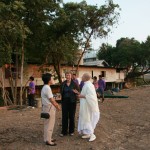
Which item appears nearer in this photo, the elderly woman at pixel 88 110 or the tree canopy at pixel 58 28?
the elderly woman at pixel 88 110

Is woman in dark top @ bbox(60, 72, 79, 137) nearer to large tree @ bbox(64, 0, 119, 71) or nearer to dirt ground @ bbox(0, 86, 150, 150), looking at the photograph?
dirt ground @ bbox(0, 86, 150, 150)

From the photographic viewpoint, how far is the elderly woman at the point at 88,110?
8.23 m

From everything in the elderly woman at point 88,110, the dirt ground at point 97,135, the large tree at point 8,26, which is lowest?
the dirt ground at point 97,135

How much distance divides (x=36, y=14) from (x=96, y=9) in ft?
18.1

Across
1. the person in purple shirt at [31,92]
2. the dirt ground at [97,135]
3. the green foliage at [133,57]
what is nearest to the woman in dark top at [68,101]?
the dirt ground at [97,135]

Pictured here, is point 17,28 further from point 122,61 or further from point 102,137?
point 122,61

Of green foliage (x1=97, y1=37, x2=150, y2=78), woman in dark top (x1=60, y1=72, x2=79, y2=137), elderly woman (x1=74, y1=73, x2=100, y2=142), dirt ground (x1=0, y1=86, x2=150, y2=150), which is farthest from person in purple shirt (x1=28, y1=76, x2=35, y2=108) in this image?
green foliage (x1=97, y1=37, x2=150, y2=78)

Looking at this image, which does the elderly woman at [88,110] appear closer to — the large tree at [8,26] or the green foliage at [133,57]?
the large tree at [8,26]

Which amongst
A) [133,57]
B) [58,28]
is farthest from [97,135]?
[133,57]

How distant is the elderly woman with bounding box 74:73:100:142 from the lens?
823cm

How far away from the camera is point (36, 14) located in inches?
776

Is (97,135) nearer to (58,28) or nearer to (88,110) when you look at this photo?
(88,110)

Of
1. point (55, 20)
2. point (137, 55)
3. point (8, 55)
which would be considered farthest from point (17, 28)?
point (137, 55)

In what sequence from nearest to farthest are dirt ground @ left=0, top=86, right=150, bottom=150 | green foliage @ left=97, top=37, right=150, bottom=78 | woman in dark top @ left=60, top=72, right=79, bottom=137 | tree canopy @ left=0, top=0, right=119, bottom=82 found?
dirt ground @ left=0, top=86, right=150, bottom=150 → woman in dark top @ left=60, top=72, right=79, bottom=137 → tree canopy @ left=0, top=0, right=119, bottom=82 → green foliage @ left=97, top=37, right=150, bottom=78
